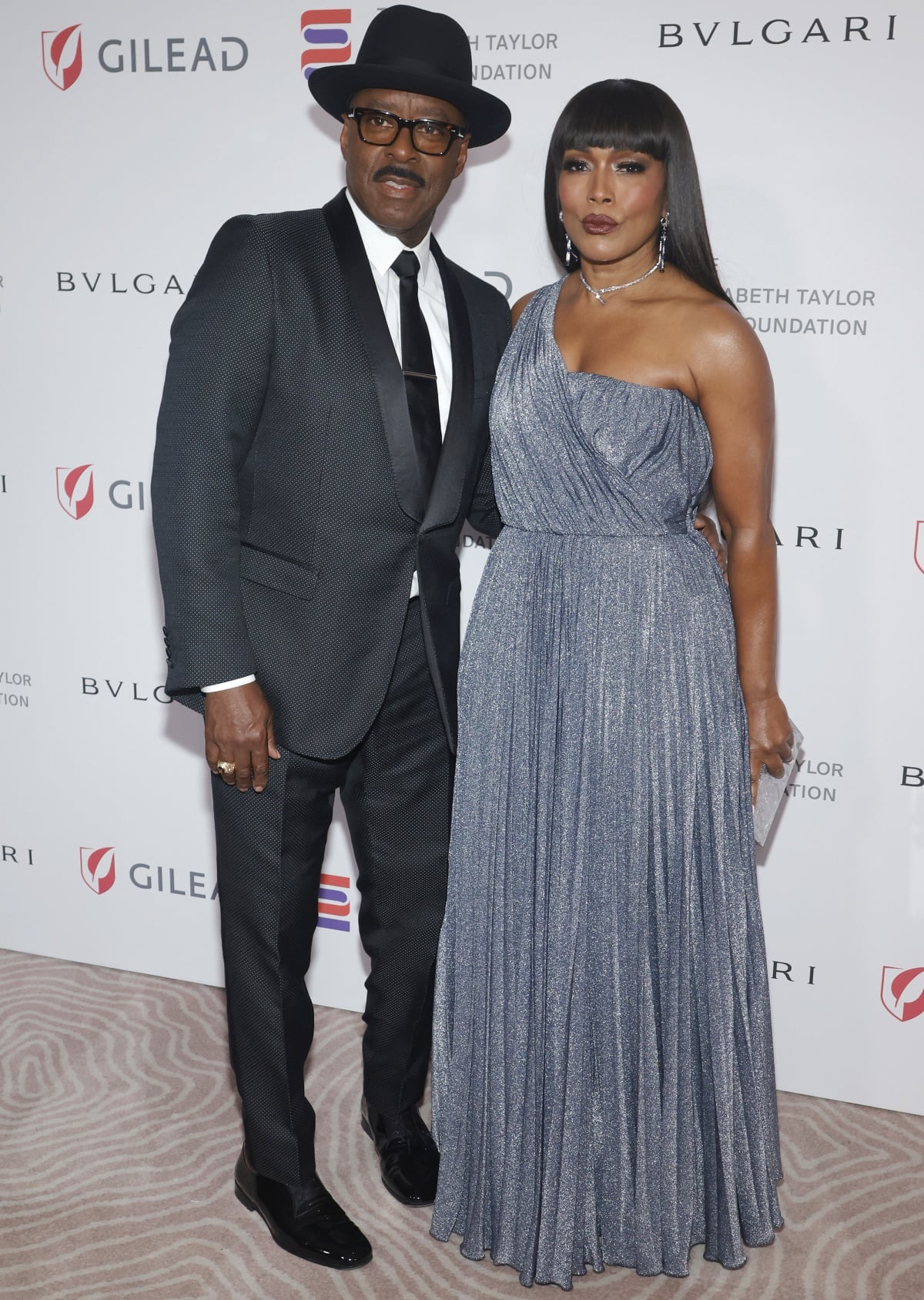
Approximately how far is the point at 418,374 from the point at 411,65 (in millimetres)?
453

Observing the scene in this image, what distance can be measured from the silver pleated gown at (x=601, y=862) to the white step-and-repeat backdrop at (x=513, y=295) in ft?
1.76

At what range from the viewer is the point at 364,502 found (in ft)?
6.23

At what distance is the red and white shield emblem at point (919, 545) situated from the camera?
234 cm

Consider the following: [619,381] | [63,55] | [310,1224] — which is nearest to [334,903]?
[310,1224]

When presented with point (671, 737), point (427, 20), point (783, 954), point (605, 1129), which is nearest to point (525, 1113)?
point (605, 1129)

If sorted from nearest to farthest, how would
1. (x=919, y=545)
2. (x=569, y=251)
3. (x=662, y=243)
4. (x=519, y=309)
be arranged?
(x=662, y=243) → (x=569, y=251) → (x=519, y=309) → (x=919, y=545)

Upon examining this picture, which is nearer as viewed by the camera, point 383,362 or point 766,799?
point 383,362

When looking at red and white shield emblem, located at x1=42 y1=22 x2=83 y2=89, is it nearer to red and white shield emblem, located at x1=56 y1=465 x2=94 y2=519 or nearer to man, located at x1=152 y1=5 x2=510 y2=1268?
red and white shield emblem, located at x1=56 y1=465 x2=94 y2=519

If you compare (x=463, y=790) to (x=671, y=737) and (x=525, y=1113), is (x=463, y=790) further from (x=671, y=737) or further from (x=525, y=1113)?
(x=525, y=1113)

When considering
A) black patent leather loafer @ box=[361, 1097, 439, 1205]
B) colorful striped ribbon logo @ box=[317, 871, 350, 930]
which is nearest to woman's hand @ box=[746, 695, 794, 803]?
black patent leather loafer @ box=[361, 1097, 439, 1205]

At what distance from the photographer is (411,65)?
73.7 inches

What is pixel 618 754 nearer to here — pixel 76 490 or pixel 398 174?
pixel 398 174

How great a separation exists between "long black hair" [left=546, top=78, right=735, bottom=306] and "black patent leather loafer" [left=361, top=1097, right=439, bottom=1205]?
Result: 1563 mm

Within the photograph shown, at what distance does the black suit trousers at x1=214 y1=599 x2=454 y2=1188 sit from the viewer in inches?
79.3
